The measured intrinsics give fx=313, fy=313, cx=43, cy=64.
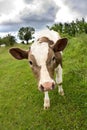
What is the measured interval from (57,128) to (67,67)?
678cm

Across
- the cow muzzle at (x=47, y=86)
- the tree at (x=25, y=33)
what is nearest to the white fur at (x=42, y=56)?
the cow muzzle at (x=47, y=86)

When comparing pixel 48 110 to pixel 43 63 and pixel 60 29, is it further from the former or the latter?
pixel 60 29

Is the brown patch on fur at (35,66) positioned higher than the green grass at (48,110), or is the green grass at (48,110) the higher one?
the brown patch on fur at (35,66)

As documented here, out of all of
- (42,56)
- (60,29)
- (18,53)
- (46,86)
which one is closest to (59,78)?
(18,53)

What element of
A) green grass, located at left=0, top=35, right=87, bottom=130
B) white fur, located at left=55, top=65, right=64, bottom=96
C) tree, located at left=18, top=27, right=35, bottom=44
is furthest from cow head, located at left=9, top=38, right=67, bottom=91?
tree, located at left=18, top=27, right=35, bottom=44

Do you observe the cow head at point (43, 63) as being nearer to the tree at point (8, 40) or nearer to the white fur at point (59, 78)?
the white fur at point (59, 78)

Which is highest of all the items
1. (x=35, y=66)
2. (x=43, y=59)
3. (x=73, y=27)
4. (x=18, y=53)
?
(x=73, y=27)

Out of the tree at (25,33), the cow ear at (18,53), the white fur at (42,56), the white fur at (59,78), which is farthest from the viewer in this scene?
the tree at (25,33)

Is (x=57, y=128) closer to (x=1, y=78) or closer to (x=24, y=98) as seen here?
(x=24, y=98)

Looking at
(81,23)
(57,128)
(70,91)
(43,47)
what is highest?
(81,23)

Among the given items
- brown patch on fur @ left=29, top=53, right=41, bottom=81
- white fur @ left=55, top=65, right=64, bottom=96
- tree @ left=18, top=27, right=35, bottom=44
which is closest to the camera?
brown patch on fur @ left=29, top=53, right=41, bottom=81

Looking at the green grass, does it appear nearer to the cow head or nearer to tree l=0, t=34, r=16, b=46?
the cow head

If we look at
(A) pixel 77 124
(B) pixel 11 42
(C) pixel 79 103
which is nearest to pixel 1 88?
(C) pixel 79 103

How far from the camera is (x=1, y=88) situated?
50.5 feet
